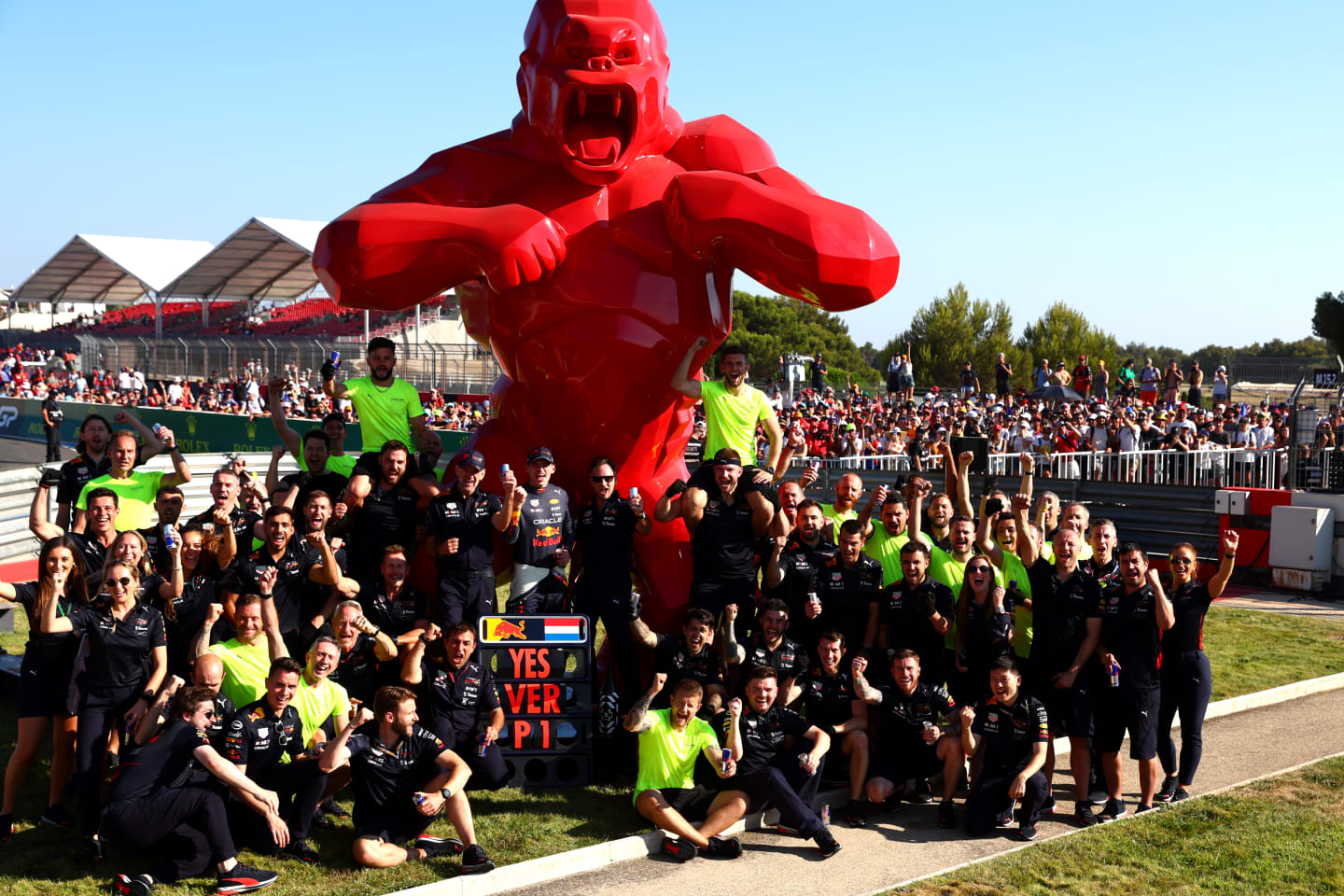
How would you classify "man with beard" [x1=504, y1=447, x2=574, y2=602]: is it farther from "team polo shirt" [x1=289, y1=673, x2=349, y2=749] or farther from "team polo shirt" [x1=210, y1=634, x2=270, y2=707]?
"team polo shirt" [x1=210, y1=634, x2=270, y2=707]

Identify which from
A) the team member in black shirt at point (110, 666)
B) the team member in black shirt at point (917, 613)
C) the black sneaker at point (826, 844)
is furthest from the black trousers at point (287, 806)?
the team member in black shirt at point (917, 613)

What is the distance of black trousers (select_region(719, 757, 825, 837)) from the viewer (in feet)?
19.1

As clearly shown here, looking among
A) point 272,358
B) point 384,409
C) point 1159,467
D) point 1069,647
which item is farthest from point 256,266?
point 1069,647

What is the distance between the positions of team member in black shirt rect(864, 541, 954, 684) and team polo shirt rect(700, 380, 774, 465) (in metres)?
1.14

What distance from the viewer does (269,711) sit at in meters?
5.59

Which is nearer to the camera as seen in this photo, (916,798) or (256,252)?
(916,798)

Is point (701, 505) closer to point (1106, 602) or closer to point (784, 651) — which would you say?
point (784, 651)

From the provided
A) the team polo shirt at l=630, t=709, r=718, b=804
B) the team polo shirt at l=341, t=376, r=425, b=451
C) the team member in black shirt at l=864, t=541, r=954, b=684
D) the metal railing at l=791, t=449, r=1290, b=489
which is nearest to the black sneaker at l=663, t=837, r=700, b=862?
the team polo shirt at l=630, t=709, r=718, b=804

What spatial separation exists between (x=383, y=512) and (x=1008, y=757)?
350 cm

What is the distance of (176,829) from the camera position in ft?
17.2

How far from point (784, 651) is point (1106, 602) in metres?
1.65

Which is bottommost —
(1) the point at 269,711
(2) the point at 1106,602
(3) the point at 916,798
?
(3) the point at 916,798

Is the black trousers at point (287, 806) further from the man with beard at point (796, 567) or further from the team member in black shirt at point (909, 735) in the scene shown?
the team member in black shirt at point (909, 735)

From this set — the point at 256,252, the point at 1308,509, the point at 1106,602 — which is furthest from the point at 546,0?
the point at 256,252
